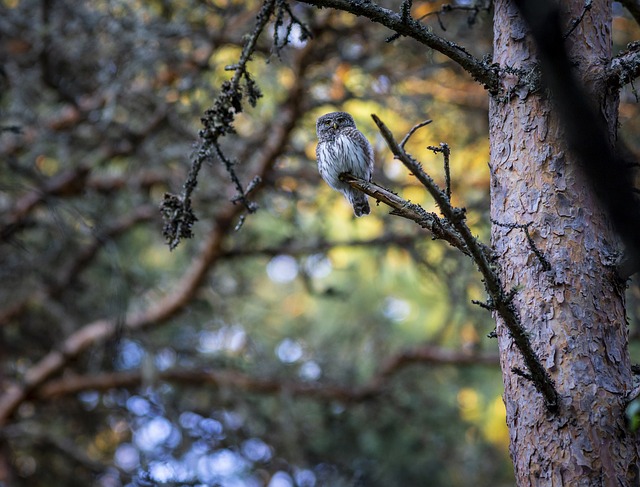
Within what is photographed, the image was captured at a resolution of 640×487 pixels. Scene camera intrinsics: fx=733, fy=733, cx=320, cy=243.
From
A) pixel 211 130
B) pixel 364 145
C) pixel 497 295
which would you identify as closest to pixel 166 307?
pixel 364 145

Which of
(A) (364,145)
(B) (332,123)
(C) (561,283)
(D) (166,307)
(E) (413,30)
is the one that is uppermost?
(D) (166,307)

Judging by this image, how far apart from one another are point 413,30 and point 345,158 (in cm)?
170

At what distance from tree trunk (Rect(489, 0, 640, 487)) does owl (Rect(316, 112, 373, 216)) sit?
150 centimetres

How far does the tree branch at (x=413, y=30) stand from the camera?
238 cm

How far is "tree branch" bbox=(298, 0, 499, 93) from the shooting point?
93.9 inches

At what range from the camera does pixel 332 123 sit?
4.51 meters

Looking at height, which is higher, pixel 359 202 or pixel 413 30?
pixel 359 202

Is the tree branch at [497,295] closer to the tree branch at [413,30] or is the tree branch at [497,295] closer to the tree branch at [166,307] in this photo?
the tree branch at [413,30]

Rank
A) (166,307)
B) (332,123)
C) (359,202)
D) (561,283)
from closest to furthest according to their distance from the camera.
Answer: (561,283)
(359,202)
(332,123)
(166,307)

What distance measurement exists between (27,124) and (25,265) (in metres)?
1.56

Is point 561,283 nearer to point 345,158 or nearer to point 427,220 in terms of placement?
point 427,220

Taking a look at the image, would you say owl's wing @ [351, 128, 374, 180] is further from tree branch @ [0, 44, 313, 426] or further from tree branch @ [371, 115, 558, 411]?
tree branch @ [371, 115, 558, 411]

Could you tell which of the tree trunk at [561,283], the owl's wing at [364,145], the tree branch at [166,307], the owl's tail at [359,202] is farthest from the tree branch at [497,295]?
the tree branch at [166,307]

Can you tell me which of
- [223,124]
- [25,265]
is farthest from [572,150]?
[25,265]
